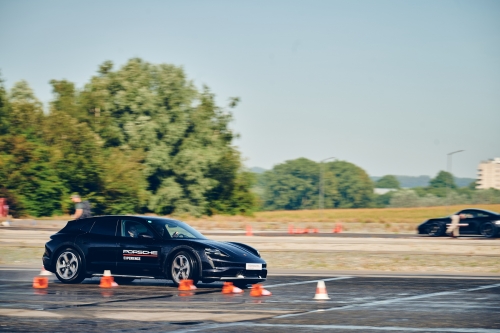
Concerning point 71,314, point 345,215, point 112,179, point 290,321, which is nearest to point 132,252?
point 71,314

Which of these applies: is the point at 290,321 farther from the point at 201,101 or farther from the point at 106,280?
the point at 201,101

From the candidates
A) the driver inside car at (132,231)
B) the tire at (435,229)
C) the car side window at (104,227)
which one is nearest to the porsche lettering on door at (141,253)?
the driver inside car at (132,231)

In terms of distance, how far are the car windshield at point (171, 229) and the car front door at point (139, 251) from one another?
18 centimetres

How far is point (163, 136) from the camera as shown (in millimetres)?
63156

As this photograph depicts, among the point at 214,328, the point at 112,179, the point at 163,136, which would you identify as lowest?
the point at 214,328

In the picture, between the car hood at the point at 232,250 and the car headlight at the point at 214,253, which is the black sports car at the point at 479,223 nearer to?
the car hood at the point at 232,250

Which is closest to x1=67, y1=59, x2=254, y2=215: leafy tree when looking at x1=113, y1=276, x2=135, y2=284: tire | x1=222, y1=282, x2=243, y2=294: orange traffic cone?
x1=113, y1=276, x2=135, y2=284: tire

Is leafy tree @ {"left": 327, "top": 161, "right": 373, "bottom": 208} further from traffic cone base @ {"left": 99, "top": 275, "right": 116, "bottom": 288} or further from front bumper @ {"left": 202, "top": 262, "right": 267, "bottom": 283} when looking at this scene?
traffic cone base @ {"left": 99, "top": 275, "right": 116, "bottom": 288}

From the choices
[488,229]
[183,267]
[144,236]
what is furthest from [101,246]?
[488,229]

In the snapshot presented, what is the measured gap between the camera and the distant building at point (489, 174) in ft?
476

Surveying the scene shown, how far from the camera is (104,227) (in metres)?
14.8

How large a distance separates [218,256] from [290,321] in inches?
172

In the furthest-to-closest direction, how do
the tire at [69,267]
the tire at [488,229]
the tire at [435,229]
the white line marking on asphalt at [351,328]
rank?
1. the tire at [435,229]
2. the tire at [488,229]
3. the tire at [69,267]
4. the white line marking on asphalt at [351,328]

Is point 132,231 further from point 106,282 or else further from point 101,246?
point 106,282
